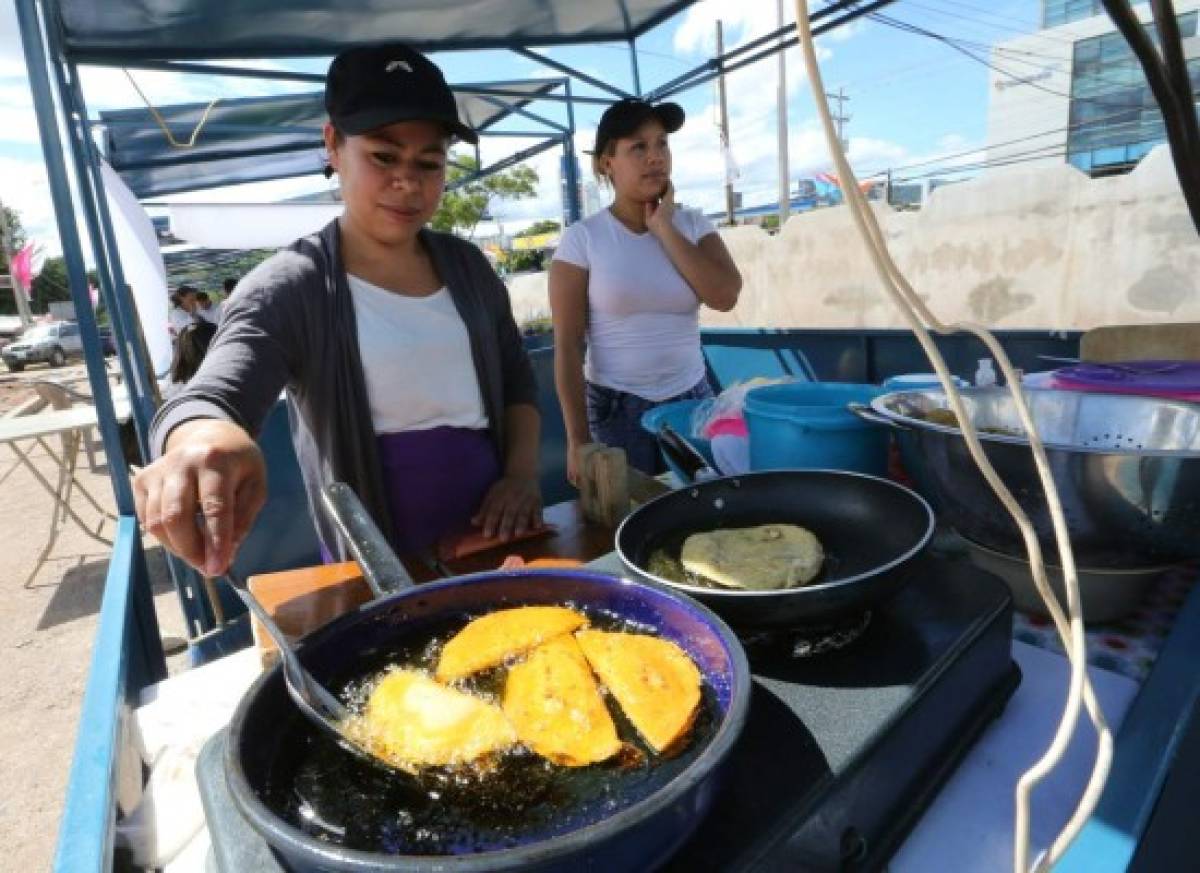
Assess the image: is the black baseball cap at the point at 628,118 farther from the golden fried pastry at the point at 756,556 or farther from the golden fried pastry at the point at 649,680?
the golden fried pastry at the point at 649,680

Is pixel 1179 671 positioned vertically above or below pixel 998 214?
below

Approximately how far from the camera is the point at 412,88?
151cm

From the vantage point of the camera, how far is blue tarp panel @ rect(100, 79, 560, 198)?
6250mm

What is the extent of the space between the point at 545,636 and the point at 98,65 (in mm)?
3862

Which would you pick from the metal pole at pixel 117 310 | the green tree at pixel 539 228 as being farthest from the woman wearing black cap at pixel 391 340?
the green tree at pixel 539 228

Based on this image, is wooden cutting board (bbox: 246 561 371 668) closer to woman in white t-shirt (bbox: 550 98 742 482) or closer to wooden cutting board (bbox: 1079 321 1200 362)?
woman in white t-shirt (bbox: 550 98 742 482)

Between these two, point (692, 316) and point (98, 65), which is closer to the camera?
point (692, 316)

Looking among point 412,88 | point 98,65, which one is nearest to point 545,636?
point 412,88

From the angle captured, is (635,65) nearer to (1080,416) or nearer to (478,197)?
(1080,416)

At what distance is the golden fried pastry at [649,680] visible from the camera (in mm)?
640

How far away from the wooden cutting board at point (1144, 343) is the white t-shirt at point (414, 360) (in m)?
2.22

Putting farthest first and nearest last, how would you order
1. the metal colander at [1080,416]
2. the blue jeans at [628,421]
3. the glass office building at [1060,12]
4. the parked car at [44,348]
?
the glass office building at [1060,12] < the parked car at [44,348] < the blue jeans at [628,421] < the metal colander at [1080,416]

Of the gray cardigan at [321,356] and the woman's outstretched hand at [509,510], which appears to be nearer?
the gray cardigan at [321,356]

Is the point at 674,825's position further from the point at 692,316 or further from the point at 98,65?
the point at 98,65
